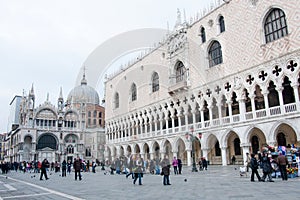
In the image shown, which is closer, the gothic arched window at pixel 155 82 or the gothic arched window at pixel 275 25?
the gothic arched window at pixel 275 25

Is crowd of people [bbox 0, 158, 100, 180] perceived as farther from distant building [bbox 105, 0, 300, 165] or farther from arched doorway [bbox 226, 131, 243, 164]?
arched doorway [bbox 226, 131, 243, 164]

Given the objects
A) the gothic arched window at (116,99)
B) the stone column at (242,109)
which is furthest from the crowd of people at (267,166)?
the gothic arched window at (116,99)

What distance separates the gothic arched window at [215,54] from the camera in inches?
1067

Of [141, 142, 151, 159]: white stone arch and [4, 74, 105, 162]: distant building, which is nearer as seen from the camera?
[141, 142, 151, 159]: white stone arch

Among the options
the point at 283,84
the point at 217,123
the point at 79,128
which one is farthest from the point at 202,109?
the point at 79,128

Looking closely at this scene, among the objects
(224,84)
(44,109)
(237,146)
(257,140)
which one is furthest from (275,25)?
(44,109)

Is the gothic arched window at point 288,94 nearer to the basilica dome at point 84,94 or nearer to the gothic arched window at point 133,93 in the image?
the gothic arched window at point 133,93

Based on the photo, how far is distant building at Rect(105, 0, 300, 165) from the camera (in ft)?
69.2

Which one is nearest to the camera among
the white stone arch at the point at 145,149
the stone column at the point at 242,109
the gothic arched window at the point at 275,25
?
the gothic arched window at the point at 275,25

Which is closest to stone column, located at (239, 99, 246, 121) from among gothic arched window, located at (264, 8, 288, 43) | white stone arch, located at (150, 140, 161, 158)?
gothic arched window, located at (264, 8, 288, 43)

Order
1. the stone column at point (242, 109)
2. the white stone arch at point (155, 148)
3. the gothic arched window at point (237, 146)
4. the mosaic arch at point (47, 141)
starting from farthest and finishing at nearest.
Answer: the mosaic arch at point (47, 141)
the white stone arch at point (155, 148)
the gothic arched window at point (237, 146)
the stone column at point (242, 109)

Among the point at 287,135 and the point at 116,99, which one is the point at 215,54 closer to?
the point at 287,135

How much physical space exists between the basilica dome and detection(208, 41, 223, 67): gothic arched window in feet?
147

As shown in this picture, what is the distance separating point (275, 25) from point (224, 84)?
264 inches
